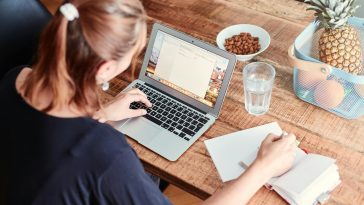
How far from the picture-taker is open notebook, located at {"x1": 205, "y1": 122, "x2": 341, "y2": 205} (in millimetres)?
1125

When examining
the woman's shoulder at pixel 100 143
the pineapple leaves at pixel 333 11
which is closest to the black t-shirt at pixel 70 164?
the woman's shoulder at pixel 100 143

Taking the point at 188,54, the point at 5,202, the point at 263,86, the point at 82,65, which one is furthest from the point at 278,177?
the point at 5,202

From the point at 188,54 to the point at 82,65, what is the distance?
46cm

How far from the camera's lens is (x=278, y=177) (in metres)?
1.17

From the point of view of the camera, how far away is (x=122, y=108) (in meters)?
1.37

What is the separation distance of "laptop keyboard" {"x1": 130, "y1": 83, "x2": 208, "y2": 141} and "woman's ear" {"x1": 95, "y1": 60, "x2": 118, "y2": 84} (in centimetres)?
31

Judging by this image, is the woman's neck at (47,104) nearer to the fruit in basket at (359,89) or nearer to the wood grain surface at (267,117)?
the wood grain surface at (267,117)

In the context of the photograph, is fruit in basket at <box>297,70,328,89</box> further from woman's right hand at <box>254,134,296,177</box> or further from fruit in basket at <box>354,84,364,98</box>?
woman's right hand at <box>254,134,296,177</box>

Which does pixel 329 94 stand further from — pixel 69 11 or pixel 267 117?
pixel 69 11

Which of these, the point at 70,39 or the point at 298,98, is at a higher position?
the point at 70,39

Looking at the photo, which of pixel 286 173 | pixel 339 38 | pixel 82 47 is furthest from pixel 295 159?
pixel 82 47

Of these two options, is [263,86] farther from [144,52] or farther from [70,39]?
[70,39]

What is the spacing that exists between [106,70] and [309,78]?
60 cm

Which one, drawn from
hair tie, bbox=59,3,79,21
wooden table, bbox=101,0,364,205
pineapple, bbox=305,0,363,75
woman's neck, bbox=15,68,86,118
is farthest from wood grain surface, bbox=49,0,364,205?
hair tie, bbox=59,3,79,21
